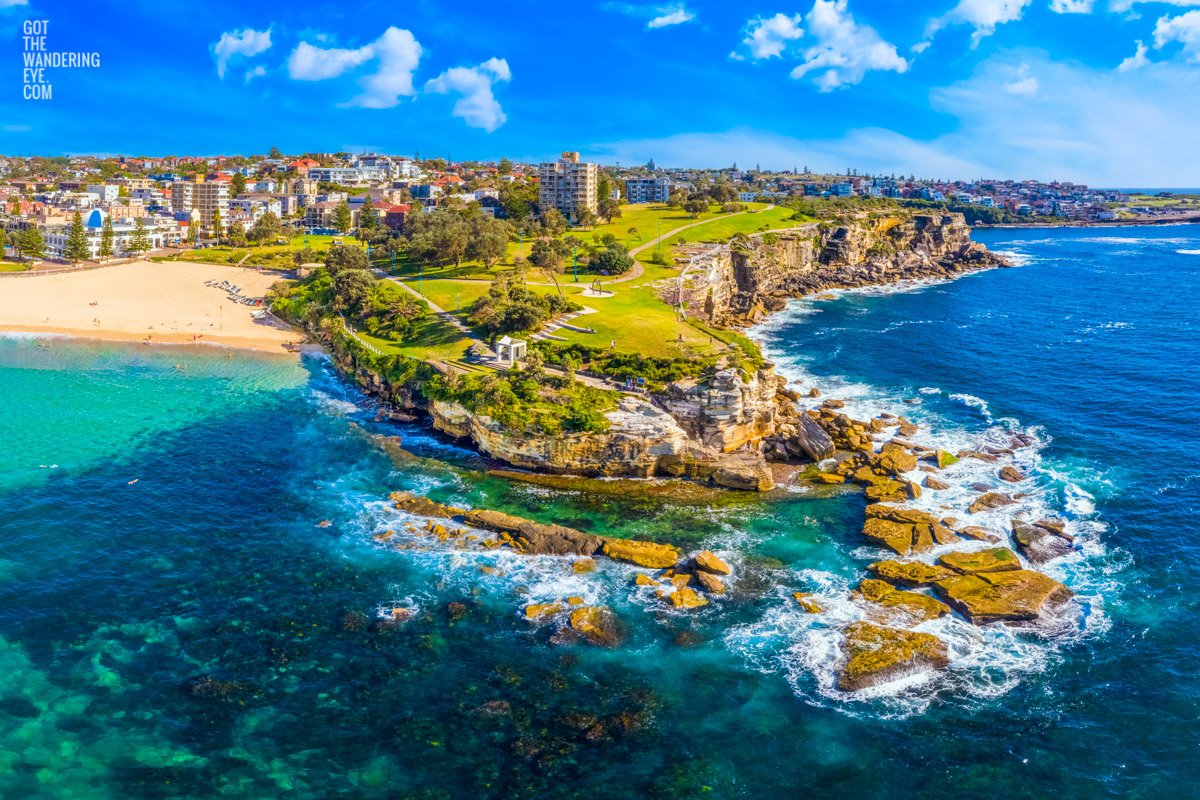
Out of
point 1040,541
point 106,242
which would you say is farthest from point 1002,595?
point 106,242

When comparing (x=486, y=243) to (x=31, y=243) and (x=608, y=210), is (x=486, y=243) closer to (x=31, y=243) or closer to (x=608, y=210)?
(x=608, y=210)

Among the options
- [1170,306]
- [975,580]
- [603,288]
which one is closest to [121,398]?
[603,288]

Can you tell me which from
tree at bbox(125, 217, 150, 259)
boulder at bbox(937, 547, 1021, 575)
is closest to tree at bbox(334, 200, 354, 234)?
tree at bbox(125, 217, 150, 259)

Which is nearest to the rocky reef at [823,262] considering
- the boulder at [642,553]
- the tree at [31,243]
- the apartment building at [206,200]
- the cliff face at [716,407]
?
the cliff face at [716,407]

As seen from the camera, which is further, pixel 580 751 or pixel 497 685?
pixel 497 685

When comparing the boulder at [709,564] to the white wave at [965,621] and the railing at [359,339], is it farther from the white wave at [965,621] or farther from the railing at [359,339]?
the railing at [359,339]

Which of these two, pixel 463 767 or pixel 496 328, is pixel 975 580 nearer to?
pixel 463 767

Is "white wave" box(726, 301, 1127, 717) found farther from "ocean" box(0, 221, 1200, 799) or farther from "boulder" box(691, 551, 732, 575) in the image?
"boulder" box(691, 551, 732, 575)
